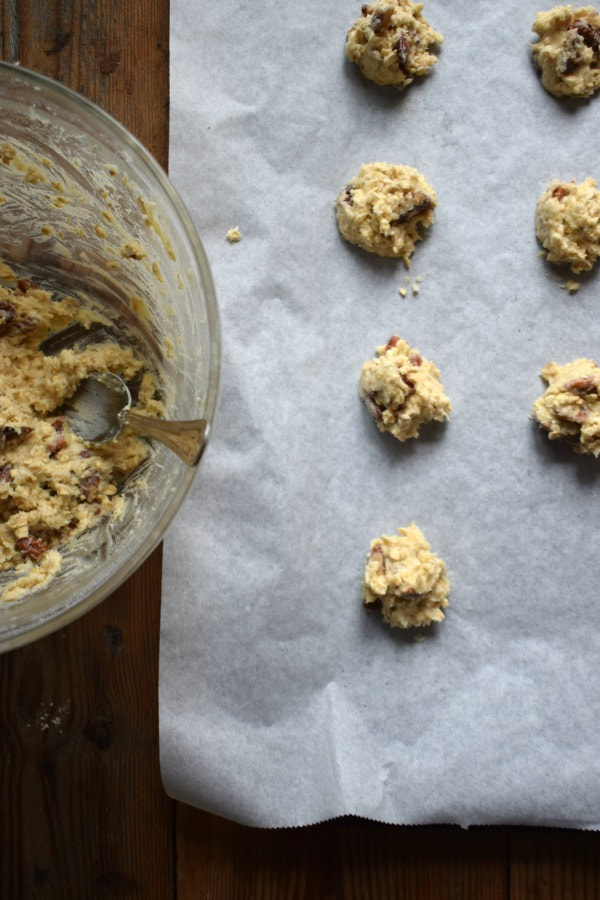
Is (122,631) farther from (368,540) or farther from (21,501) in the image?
(368,540)

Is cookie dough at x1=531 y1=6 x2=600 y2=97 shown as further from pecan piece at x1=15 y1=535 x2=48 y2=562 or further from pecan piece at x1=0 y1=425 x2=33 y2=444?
pecan piece at x1=15 y1=535 x2=48 y2=562

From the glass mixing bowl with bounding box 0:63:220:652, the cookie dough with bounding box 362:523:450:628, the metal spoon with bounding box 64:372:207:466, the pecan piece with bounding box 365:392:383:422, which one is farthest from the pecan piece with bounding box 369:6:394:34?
the cookie dough with bounding box 362:523:450:628

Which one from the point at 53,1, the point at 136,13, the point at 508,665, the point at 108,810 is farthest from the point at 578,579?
the point at 53,1

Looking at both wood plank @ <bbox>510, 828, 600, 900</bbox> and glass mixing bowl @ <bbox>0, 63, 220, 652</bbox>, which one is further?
wood plank @ <bbox>510, 828, 600, 900</bbox>

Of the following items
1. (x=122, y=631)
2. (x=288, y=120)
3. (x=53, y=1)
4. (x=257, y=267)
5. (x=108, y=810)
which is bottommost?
(x=108, y=810)

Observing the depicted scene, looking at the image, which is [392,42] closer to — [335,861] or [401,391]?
[401,391]

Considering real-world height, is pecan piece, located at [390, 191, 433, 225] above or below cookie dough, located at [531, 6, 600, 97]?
below

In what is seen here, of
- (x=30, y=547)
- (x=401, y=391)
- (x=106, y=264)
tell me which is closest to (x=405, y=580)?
(x=401, y=391)
